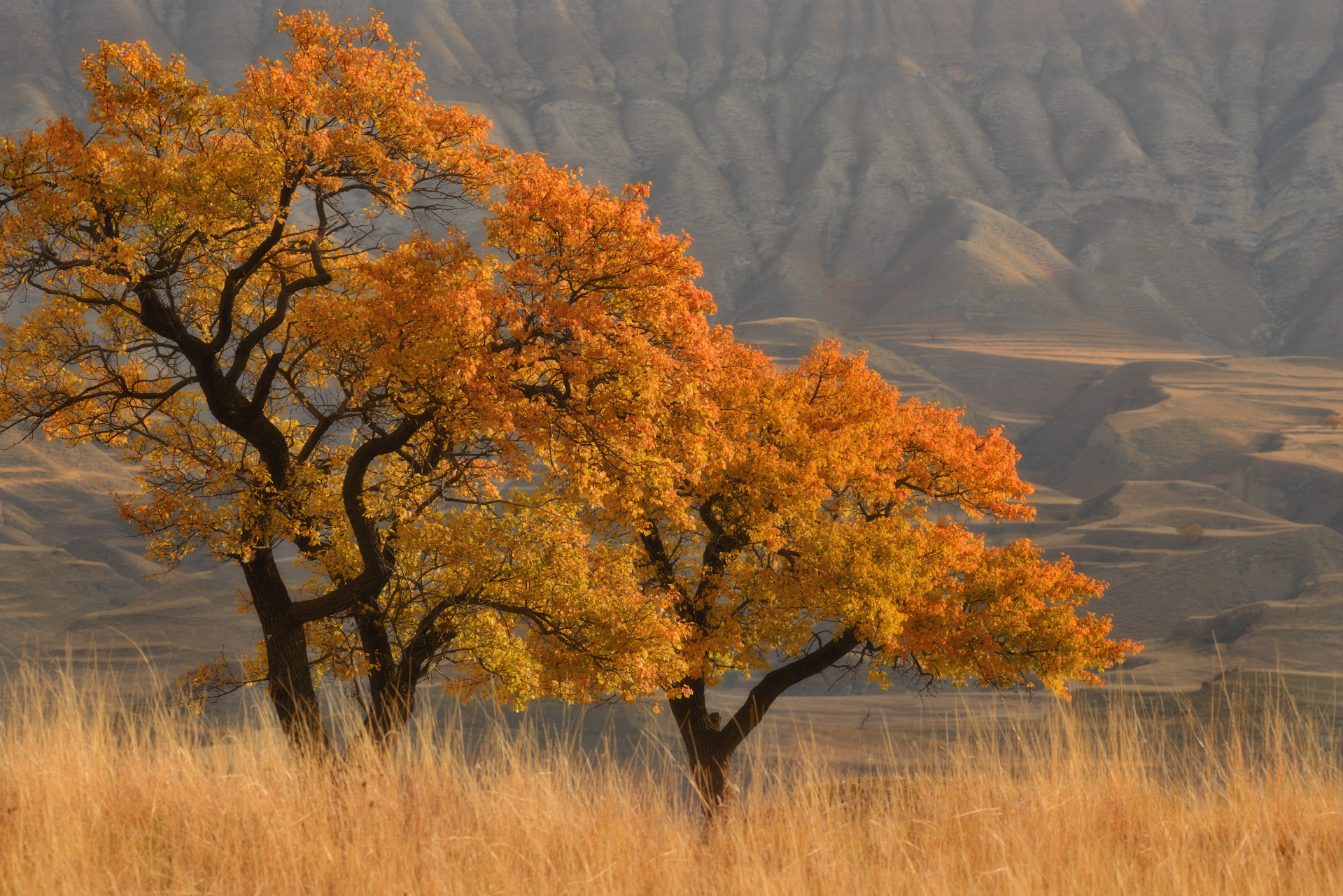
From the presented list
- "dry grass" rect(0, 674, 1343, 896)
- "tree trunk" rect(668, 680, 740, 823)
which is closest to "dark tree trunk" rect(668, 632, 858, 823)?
"tree trunk" rect(668, 680, 740, 823)

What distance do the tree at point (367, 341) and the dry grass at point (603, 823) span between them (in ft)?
13.1

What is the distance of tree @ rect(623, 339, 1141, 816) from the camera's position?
1939 centimetres

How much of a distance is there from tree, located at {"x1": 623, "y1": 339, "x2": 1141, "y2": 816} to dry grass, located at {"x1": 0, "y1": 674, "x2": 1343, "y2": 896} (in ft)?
37.6

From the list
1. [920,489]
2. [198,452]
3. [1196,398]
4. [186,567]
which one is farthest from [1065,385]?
[198,452]

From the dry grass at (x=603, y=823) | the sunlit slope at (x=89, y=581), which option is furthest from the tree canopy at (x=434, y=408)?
the sunlit slope at (x=89, y=581)

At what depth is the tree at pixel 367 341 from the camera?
13.0m

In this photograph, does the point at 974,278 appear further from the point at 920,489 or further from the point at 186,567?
the point at 920,489

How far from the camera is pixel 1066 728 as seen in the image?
754 centimetres

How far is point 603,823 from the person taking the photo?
640cm

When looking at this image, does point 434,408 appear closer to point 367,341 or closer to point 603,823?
point 367,341

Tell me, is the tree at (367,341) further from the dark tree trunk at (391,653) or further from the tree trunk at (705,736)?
the tree trunk at (705,736)

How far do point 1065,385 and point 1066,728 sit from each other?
546ft

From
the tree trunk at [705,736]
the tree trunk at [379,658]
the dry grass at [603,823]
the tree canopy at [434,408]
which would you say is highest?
the tree canopy at [434,408]

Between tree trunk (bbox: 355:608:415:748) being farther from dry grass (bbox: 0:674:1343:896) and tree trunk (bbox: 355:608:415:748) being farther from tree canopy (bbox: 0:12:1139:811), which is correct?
dry grass (bbox: 0:674:1343:896)
